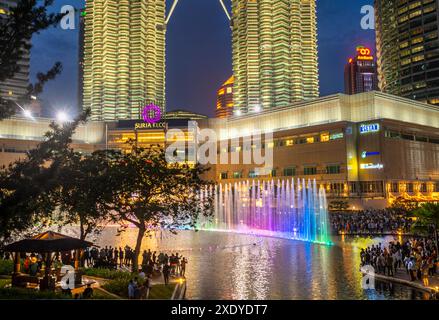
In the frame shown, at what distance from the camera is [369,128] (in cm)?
8719

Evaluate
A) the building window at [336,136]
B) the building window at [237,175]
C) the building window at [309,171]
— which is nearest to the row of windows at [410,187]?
the building window at [336,136]

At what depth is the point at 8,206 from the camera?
1279cm

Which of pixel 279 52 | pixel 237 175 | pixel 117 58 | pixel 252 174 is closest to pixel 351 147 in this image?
pixel 252 174

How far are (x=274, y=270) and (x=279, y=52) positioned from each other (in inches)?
5230

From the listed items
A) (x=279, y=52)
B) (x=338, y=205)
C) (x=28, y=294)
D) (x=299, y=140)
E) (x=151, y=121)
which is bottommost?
(x=28, y=294)

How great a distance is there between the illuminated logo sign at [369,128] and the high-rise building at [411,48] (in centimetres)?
6349

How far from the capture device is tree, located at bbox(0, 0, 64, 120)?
44.6 ft

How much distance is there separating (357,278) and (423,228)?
747 cm

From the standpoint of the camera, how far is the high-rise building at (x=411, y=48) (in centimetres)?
13750

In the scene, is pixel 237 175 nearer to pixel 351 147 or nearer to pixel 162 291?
Result: pixel 351 147

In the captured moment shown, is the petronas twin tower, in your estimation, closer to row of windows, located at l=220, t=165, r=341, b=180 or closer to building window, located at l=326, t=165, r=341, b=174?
row of windows, located at l=220, t=165, r=341, b=180

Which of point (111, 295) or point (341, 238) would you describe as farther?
point (341, 238)

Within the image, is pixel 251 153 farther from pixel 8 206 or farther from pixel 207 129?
pixel 8 206
